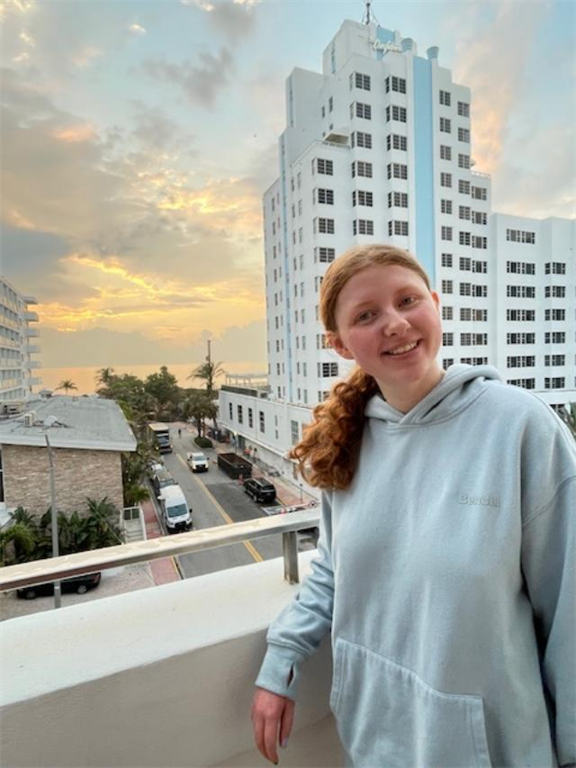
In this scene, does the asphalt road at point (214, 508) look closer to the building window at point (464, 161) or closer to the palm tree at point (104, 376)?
the palm tree at point (104, 376)

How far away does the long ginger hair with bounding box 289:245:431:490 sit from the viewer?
0.56 metres

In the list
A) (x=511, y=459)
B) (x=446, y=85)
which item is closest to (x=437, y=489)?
(x=511, y=459)

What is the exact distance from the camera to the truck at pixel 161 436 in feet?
6.89

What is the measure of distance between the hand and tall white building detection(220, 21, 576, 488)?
7689 millimetres

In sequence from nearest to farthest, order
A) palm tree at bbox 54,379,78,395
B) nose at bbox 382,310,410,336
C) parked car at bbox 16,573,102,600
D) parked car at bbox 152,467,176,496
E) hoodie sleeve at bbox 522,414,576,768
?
1. hoodie sleeve at bbox 522,414,576,768
2. nose at bbox 382,310,410,336
3. parked car at bbox 16,573,102,600
4. parked car at bbox 152,467,176,496
5. palm tree at bbox 54,379,78,395

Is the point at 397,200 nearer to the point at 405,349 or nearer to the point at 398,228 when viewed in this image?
the point at 398,228

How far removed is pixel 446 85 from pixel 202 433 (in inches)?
449

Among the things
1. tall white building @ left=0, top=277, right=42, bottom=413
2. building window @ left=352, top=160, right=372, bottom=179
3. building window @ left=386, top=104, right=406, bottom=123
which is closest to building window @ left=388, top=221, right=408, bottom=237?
building window @ left=352, top=160, right=372, bottom=179

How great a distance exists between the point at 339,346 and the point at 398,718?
20.6 inches

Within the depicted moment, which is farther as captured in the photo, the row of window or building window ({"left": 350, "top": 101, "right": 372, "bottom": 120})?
building window ({"left": 350, "top": 101, "right": 372, "bottom": 120})

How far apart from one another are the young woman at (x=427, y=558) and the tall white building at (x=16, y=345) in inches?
68.6

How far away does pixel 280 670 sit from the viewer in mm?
595

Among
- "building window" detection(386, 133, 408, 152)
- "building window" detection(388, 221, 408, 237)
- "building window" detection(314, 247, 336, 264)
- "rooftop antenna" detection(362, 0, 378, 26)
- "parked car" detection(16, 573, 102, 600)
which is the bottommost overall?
"parked car" detection(16, 573, 102, 600)

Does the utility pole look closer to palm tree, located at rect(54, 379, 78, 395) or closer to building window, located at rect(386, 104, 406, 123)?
palm tree, located at rect(54, 379, 78, 395)
